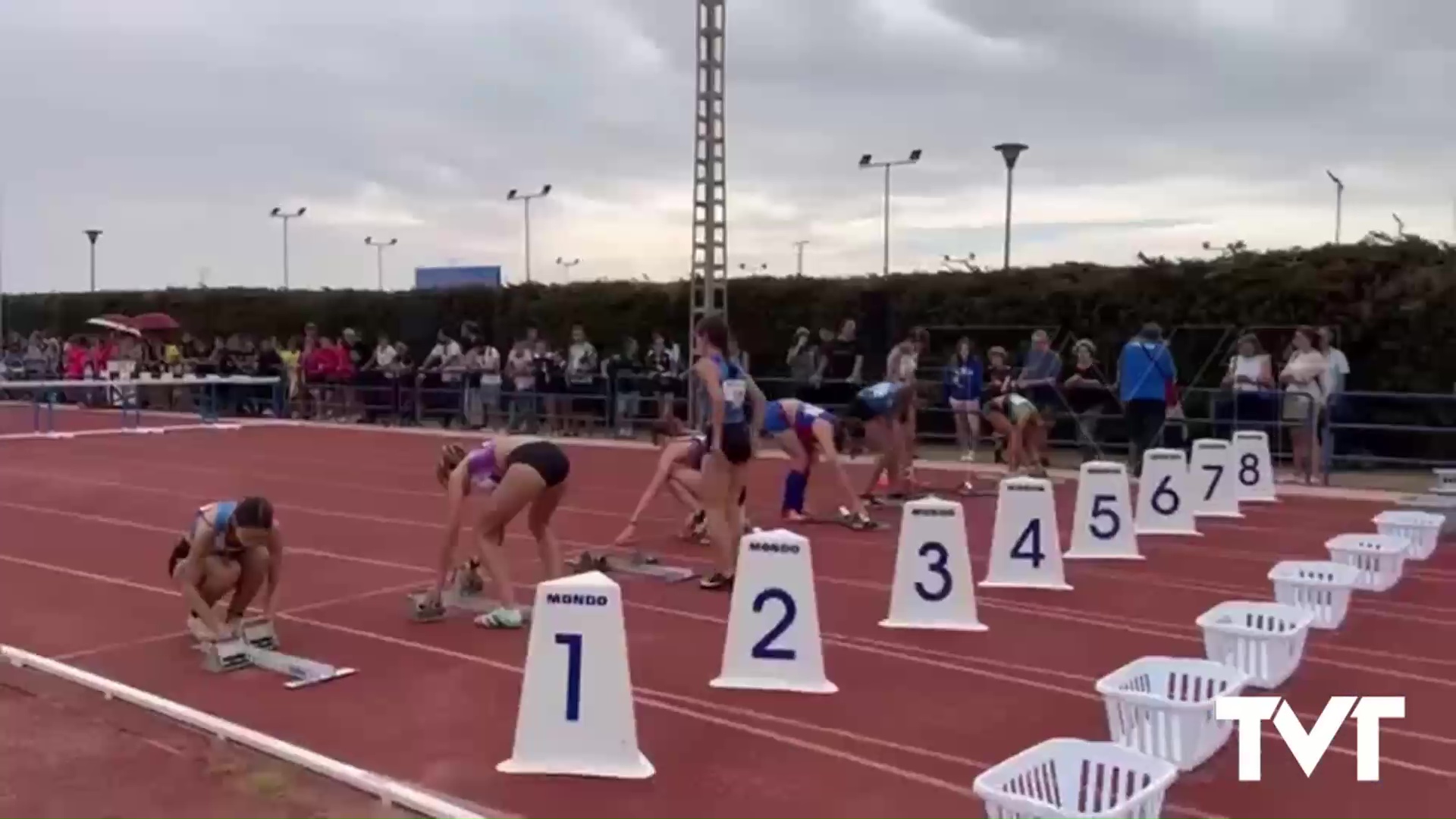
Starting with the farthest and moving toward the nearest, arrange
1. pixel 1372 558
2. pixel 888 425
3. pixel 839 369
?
pixel 839 369
pixel 888 425
pixel 1372 558

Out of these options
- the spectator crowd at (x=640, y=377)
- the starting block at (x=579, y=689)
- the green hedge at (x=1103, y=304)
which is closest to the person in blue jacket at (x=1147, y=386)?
the spectator crowd at (x=640, y=377)

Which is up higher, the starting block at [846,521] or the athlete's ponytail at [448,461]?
the athlete's ponytail at [448,461]

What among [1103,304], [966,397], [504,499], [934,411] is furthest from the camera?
[1103,304]

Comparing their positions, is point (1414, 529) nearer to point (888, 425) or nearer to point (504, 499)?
point (888, 425)

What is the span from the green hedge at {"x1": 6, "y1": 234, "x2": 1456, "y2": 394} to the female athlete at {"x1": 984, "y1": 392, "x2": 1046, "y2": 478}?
3908 millimetres

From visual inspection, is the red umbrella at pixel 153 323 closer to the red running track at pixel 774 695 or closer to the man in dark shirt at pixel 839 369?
the man in dark shirt at pixel 839 369

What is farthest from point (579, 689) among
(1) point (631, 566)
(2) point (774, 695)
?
(1) point (631, 566)

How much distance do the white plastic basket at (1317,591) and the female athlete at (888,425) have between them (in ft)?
16.6

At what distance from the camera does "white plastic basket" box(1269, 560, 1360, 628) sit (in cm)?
904

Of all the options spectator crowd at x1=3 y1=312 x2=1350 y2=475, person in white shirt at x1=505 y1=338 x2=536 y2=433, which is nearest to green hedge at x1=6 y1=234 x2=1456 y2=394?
spectator crowd at x1=3 y1=312 x2=1350 y2=475

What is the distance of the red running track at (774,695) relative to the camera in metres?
6.14

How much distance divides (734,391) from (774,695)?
9.95 feet

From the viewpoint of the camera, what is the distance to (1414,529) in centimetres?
1172

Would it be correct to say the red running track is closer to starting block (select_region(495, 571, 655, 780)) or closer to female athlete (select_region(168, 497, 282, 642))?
starting block (select_region(495, 571, 655, 780))
